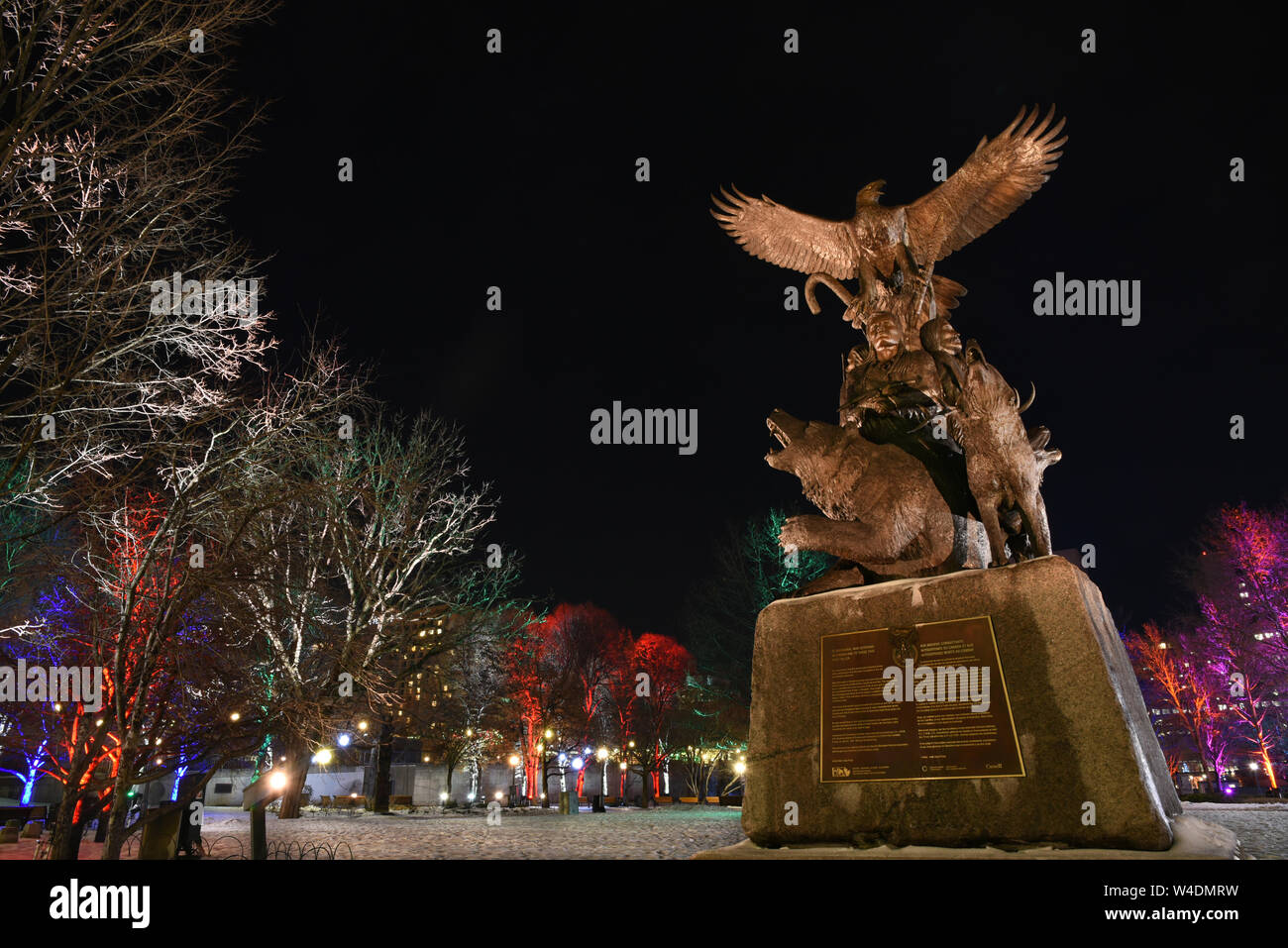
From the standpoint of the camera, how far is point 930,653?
18.0 feet

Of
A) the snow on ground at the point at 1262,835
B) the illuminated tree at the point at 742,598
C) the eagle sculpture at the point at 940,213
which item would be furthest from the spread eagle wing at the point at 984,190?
the illuminated tree at the point at 742,598

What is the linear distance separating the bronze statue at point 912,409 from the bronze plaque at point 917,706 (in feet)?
2.55

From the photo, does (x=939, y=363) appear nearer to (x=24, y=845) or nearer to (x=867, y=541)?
(x=867, y=541)

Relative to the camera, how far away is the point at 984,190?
859 centimetres

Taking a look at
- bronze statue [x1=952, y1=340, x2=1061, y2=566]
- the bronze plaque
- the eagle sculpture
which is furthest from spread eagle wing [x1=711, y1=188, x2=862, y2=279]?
the bronze plaque

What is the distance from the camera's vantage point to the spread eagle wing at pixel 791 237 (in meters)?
8.86

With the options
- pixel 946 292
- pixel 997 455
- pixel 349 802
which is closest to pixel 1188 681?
pixel 946 292

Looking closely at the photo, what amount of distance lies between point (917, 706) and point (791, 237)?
5733mm

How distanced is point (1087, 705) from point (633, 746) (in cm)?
4267

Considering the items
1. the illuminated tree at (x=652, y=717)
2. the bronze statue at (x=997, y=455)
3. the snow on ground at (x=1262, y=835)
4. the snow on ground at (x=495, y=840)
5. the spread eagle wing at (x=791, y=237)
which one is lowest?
the illuminated tree at (x=652, y=717)

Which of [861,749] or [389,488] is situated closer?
[861,749]

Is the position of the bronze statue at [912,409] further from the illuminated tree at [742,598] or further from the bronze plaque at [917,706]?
the illuminated tree at [742,598]
